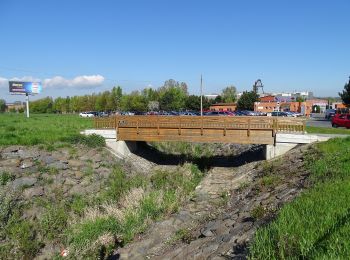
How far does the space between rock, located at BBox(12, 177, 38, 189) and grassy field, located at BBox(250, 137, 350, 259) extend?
13.0 meters

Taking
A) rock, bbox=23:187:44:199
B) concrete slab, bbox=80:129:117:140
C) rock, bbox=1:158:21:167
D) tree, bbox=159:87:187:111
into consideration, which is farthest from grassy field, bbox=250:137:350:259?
tree, bbox=159:87:187:111

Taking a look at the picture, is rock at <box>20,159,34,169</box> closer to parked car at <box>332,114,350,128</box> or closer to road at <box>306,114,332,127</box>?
parked car at <box>332,114,350,128</box>

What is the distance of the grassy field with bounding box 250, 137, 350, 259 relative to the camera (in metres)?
6.46

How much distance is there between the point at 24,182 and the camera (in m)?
17.7

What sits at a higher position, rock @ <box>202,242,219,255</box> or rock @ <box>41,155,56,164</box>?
rock @ <box>41,155,56,164</box>

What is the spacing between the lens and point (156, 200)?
682 inches

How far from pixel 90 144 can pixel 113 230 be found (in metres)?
12.4

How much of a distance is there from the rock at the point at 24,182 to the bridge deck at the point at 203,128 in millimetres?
9803

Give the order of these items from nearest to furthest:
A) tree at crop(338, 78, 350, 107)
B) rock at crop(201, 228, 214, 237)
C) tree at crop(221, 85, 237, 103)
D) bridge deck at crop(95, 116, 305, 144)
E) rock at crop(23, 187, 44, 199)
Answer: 1. rock at crop(201, 228, 214, 237)
2. rock at crop(23, 187, 44, 199)
3. bridge deck at crop(95, 116, 305, 144)
4. tree at crop(338, 78, 350, 107)
5. tree at crop(221, 85, 237, 103)

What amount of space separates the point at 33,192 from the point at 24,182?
0.88m

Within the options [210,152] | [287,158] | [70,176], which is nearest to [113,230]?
[70,176]

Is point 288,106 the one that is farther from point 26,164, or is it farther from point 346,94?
point 26,164

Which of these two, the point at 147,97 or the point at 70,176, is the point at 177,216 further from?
the point at 147,97

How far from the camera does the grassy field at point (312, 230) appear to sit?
6465 mm
